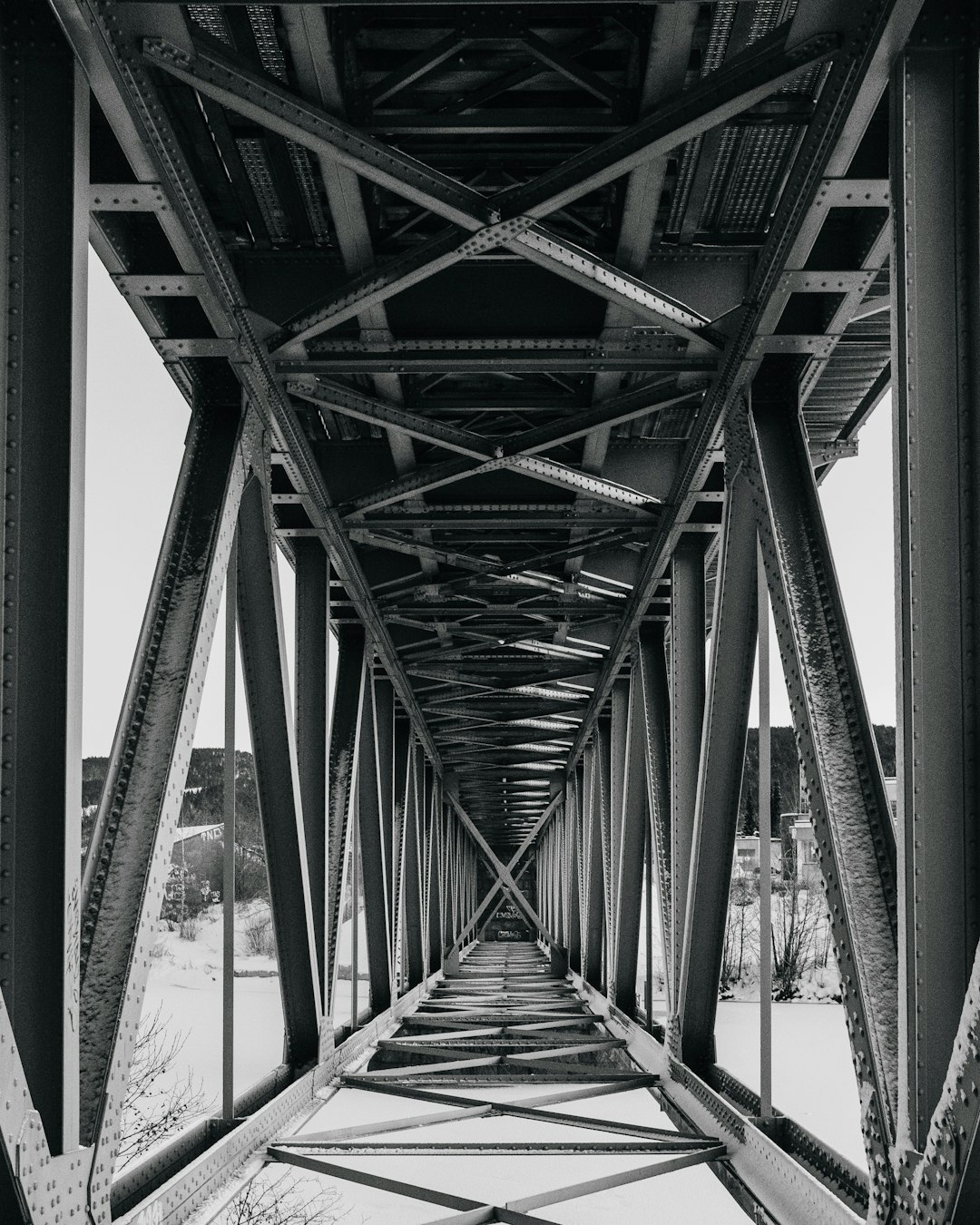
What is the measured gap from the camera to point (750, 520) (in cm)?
886

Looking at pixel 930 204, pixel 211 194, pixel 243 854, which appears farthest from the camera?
pixel 243 854

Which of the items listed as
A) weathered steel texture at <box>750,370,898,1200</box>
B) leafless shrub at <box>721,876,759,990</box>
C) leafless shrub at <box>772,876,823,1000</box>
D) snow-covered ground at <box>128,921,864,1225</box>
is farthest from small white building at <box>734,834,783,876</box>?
weathered steel texture at <box>750,370,898,1200</box>

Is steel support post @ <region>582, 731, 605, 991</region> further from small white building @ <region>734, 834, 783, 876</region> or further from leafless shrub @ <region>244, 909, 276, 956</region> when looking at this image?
small white building @ <region>734, 834, 783, 876</region>

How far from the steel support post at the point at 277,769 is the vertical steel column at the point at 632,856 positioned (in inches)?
226

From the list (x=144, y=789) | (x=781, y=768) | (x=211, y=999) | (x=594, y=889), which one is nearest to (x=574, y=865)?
(x=594, y=889)

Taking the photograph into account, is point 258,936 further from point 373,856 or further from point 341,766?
point 341,766

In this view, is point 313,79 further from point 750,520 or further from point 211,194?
point 750,520

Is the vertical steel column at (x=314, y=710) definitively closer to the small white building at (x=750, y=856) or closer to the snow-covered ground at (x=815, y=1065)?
the snow-covered ground at (x=815, y=1065)

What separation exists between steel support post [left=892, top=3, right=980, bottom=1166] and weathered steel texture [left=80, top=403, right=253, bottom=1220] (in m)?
3.57

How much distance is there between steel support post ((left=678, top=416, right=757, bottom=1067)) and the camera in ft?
30.0

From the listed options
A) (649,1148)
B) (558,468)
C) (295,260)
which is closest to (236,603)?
(295,260)

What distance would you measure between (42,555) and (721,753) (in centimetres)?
618

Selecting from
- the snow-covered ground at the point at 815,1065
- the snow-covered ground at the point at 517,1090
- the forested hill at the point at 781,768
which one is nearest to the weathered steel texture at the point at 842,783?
the snow-covered ground at the point at 517,1090

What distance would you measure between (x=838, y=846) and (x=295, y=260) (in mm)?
5458
